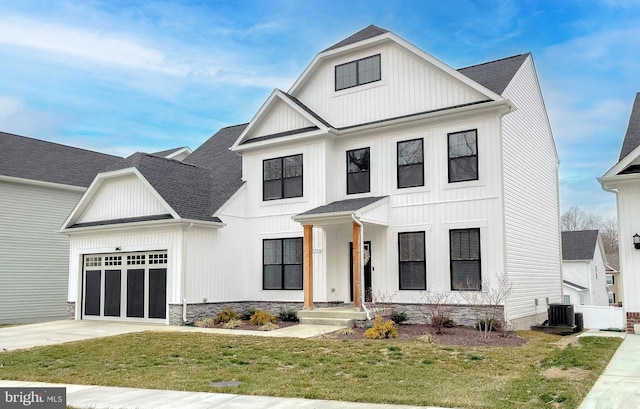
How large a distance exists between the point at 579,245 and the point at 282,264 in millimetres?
26465

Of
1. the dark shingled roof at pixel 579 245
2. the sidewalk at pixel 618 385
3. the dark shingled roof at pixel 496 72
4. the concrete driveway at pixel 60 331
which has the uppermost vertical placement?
the dark shingled roof at pixel 496 72

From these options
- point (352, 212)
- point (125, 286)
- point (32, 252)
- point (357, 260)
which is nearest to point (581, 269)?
point (357, 260)

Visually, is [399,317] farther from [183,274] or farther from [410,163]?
[183,274]

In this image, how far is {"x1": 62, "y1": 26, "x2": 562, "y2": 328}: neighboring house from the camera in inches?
629

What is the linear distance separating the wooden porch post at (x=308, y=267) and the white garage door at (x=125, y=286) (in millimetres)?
4759

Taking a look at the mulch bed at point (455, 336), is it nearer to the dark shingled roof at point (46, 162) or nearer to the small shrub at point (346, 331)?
the small shrub at point (346, 331)

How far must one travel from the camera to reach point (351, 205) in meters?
16.9

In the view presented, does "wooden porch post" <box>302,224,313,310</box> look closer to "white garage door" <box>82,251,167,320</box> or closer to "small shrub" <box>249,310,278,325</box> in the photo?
"small shrub" <box>249,310,278,325</box>

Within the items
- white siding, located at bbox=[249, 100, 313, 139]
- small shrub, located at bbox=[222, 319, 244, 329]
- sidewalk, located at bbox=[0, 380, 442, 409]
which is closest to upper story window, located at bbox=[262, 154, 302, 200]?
white siding, located at bbox=[249, 100, 313, 139]

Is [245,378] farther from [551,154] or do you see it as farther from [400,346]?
[551,154]

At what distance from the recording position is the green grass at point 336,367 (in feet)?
25.0

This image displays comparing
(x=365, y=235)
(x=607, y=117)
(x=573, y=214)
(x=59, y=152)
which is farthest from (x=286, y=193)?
(x=573, y=214)

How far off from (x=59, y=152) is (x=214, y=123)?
884 cm

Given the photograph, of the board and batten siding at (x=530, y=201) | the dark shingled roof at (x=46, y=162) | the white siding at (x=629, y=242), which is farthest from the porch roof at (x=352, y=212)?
the dark shingled roof at (x=46, y=162)
